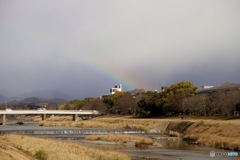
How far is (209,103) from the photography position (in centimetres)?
10900

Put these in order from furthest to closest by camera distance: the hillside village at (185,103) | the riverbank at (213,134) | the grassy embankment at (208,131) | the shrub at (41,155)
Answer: the hillside village at (185,103) → the grassy embankment at (208,131) → the riverbank at (213,134) → the shrub at (41,155)

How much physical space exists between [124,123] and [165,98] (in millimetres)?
23805

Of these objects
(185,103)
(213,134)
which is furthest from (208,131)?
(185,103)

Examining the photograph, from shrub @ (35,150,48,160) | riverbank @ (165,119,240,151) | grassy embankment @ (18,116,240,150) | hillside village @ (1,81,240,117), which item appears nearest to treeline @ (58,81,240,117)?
hillside village @ (1,81,240,117)

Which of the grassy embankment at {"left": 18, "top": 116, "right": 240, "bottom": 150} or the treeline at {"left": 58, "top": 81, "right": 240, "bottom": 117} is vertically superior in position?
the treeline at {"left": 58, "top": 81, "right": 240, "bottom": 117}

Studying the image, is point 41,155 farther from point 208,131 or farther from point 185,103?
point 185,103

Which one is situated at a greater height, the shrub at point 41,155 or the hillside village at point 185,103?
the hillside village at point 185,103

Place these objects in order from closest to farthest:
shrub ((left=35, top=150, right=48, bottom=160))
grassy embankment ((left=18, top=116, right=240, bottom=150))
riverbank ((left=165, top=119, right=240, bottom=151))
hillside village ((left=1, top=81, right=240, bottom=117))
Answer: shrub ((left=35, top=150, right=48, bottom=160)), riverbank ((left=165, top=119, right=240, bottom=151)), grassy embankment ((left=18, top=116, right=240, bottom=150)), hillside village ((left=1, top=81, right=240, bottom=117))

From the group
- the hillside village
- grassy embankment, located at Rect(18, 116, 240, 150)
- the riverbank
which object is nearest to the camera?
the riverbank

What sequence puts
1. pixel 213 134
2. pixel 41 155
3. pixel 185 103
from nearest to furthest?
pixel 41 155, pixel 213 134, pixel 185 103

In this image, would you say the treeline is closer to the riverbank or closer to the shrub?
the riverbank

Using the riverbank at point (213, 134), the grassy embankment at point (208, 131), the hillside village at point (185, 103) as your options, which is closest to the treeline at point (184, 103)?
the hillside village at point (185, 103)

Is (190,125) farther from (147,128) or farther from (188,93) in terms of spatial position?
(188,93)

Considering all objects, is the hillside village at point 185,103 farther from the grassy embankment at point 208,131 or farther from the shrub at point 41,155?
the shrub at point 41,155
